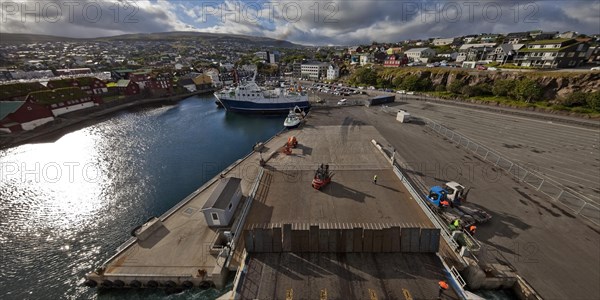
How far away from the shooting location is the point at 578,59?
5225cm

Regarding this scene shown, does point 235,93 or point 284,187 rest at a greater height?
point 235,93

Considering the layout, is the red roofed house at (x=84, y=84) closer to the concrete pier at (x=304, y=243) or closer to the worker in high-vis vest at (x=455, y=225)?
the concrete pier at (x=304, y=243)

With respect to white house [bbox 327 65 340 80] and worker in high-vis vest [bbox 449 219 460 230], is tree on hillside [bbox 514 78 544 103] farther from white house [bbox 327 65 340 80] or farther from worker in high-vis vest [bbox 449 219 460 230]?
white house [bbox 327 65 340 80]

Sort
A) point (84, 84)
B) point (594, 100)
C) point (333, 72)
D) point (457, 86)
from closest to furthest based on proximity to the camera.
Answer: point (594, 100)
point (457, 86)
point (84, 84)
point (333, 72)

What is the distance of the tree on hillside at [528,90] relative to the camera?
4029 centimetres

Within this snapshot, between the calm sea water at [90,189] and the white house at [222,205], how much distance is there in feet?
13.5

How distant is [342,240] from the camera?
999 cm

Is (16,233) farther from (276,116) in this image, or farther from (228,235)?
(276,116)

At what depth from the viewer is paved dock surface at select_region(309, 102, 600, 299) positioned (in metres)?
10.4

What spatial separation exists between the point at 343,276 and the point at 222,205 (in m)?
8.70

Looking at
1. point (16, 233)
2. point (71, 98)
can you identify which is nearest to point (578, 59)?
point (16, 233)

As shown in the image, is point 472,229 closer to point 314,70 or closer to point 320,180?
point 320,180

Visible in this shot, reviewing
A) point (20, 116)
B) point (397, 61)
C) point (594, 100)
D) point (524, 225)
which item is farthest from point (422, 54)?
point (20, 116)

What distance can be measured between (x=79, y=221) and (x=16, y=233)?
151 inches
